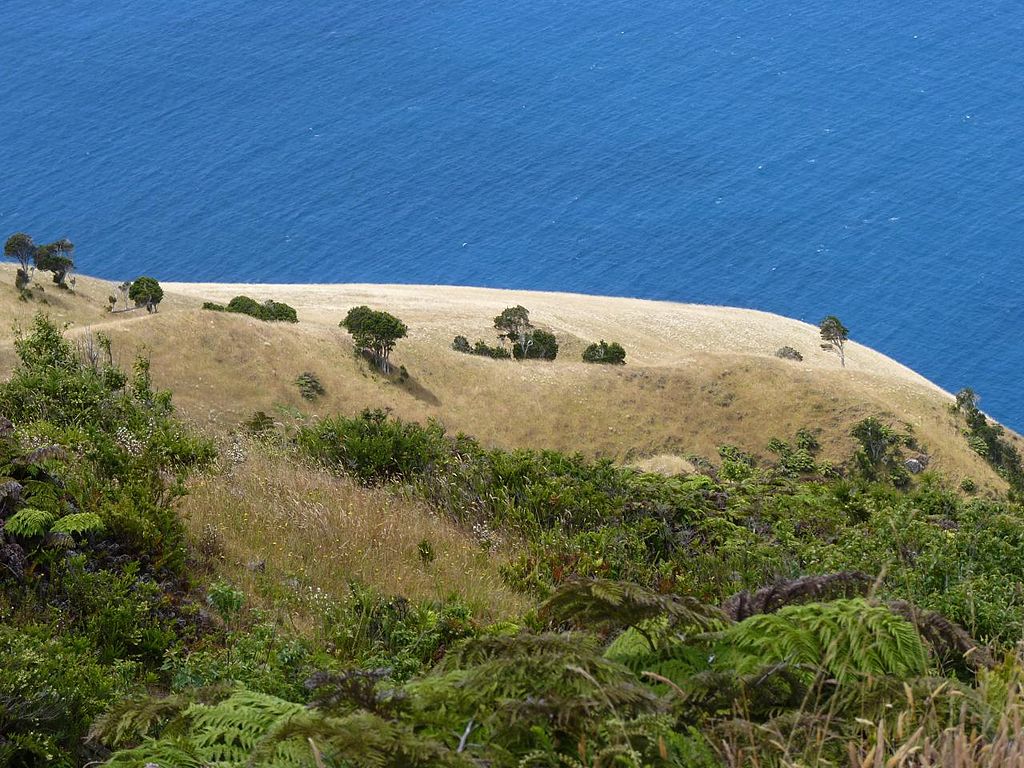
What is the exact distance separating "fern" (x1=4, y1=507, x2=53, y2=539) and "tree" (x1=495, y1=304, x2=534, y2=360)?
68.8 metres

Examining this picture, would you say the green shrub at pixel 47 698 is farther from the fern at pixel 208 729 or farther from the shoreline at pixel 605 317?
the shoreline at pixel 605 317

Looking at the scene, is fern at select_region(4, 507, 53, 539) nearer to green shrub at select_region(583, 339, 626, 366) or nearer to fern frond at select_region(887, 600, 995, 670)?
fern frond at select_region(887, 600, 995, 670)

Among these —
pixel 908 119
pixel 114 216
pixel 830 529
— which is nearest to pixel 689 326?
pixel 908 119

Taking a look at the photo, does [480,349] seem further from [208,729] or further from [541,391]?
[208,729]

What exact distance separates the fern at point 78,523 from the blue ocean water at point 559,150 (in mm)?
87491

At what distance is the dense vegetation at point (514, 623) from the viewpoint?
11.3 feet

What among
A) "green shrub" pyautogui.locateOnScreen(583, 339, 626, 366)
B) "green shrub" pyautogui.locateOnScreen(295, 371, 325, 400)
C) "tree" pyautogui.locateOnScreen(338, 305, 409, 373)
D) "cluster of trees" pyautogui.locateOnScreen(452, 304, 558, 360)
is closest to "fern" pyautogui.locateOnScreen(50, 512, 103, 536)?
"green shrub" pyautogui.locateOnScreen(295, 371, 325, 400)

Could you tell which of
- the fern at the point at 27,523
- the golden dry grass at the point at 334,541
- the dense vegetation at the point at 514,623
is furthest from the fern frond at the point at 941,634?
the fern at the point at 27,523

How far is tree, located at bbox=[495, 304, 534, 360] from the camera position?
76750 millimetres

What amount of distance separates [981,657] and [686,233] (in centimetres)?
11039

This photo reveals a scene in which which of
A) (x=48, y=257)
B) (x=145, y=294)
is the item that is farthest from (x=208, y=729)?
(x=48, y=257)

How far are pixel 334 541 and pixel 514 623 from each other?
2152mm

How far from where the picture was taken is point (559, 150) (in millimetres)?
126688

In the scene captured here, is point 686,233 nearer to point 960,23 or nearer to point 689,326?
point 689,326
